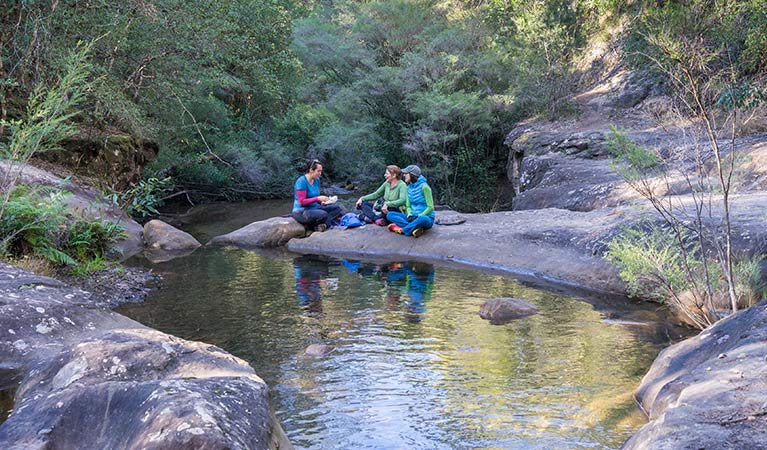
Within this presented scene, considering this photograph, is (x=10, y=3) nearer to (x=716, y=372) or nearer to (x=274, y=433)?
(x=274, y=433)

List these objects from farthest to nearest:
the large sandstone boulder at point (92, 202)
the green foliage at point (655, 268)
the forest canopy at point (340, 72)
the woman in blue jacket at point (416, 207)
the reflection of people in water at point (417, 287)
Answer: the forest canopy at point (340, 72) → the woman in blue jacket at point (416, 207) → the large sandstone boulder at point (92, 202) → the reflection of people in water at point (417, 287) → the green foliage at point (655, 268)

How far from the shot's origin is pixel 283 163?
26578mm

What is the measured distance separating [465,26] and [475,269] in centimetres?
1419

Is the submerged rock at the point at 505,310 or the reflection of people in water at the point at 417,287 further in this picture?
the reflection of people in water at the point at 417,287


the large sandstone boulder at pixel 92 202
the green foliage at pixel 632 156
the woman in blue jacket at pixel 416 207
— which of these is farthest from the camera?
the woman in blue jacket at pixel 416 207

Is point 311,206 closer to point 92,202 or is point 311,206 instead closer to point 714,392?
point 92,202

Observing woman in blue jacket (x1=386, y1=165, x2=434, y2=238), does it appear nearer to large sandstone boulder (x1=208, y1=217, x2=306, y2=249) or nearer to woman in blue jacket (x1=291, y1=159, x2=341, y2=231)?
woman in blue jacket (x1=291, y1=159, x2=341, y2=231)

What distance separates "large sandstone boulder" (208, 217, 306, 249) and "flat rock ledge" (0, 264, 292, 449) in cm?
986

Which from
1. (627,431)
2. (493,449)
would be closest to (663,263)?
(627,431)

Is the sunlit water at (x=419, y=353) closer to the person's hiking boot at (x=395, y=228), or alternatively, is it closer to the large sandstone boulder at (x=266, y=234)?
the person's hiking boot at (x=395, y=228)

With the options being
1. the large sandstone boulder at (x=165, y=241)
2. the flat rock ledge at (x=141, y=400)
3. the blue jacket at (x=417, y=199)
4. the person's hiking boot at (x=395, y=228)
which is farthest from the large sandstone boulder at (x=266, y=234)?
the flat rock ledge at (x=141, y=400)

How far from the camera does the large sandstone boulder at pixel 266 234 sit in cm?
1524

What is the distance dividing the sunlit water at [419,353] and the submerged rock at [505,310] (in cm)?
15

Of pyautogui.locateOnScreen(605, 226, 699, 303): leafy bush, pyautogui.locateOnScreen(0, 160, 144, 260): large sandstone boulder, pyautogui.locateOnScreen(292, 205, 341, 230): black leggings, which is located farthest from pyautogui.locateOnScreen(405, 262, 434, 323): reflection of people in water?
pyautogui.locateOnScreen(0, 160, 144, 260): large sandstone boulder
